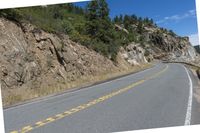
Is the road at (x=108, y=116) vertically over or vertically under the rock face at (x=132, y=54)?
under

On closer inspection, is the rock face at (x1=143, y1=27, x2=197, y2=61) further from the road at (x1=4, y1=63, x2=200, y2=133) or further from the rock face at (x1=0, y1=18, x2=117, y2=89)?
the road at (x1=4, y1=63, x2=200, y2=133)

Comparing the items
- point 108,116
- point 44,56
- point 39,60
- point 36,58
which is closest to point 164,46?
point 44,56

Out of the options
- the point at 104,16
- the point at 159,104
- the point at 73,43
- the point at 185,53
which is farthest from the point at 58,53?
the point at 185,53

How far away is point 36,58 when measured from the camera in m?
28.9

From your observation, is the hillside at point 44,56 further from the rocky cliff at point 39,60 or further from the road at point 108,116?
the road at point 108,116

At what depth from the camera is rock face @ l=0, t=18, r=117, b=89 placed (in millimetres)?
24500

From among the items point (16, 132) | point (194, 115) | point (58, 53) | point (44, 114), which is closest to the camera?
point (16, 132)

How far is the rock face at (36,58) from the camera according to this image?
24.5 meters

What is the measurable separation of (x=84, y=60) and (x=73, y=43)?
7.11ft

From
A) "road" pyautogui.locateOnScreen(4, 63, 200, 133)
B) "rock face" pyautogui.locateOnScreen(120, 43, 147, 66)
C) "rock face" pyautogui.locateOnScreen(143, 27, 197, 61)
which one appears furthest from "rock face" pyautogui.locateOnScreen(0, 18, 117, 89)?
"rock face" pyautogui.locateOnScreen(143, 27, 197, 61)

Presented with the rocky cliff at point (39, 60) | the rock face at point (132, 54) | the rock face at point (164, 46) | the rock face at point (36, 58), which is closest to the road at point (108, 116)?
the rocky cliff at point (39, 60)

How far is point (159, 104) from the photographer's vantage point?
43.9 feet

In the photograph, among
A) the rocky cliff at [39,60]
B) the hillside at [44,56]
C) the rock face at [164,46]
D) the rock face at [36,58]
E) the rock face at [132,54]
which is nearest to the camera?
the hillside at [44,56]

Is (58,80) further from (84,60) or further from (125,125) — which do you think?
(125,125)
